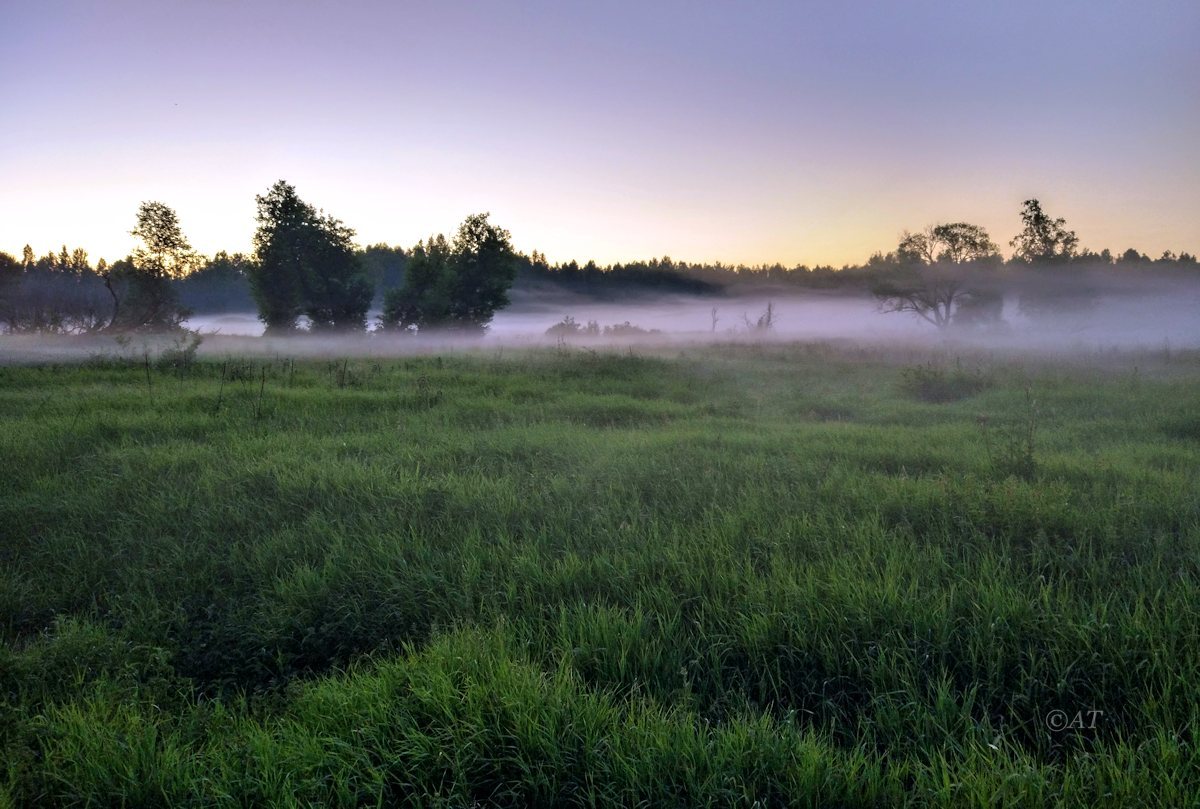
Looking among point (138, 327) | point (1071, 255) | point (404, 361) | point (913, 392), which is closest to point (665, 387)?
point (913, 392)

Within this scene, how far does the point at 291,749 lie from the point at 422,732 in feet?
1.70

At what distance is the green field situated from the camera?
2.29 meters

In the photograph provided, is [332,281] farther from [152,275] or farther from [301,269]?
[152,275]

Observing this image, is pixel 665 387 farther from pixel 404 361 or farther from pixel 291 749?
pixel 291 749

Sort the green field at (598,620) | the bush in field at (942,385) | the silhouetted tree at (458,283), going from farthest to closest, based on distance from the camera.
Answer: the silhouetted tree at (458,283), the bush in field at (942,385), the green field at (598,620)

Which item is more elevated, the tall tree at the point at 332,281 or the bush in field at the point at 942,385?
the tall tree at the point at 332,281

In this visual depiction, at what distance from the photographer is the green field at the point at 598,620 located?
2293mm

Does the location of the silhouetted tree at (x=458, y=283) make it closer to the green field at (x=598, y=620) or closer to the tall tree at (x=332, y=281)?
the tall tree at (x=332, y=281)

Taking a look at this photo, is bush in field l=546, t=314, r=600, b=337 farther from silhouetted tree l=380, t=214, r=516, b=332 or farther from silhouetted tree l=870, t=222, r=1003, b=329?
silhouetted tree l=870, t=222, r=1003, b=329

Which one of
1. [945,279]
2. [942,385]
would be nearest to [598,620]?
[942,385]

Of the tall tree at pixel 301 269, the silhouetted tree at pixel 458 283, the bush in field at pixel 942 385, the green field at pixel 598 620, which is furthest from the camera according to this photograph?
the silhouetted tree at pixel 458 283

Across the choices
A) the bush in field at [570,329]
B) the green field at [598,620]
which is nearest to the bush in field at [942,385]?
the green field at [598,620]

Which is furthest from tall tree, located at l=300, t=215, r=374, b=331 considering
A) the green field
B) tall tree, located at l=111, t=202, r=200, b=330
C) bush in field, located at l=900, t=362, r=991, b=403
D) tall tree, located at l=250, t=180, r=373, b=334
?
bush in field, located at l=900, t=362, r=991, b=403

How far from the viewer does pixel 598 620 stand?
3.36 meters
